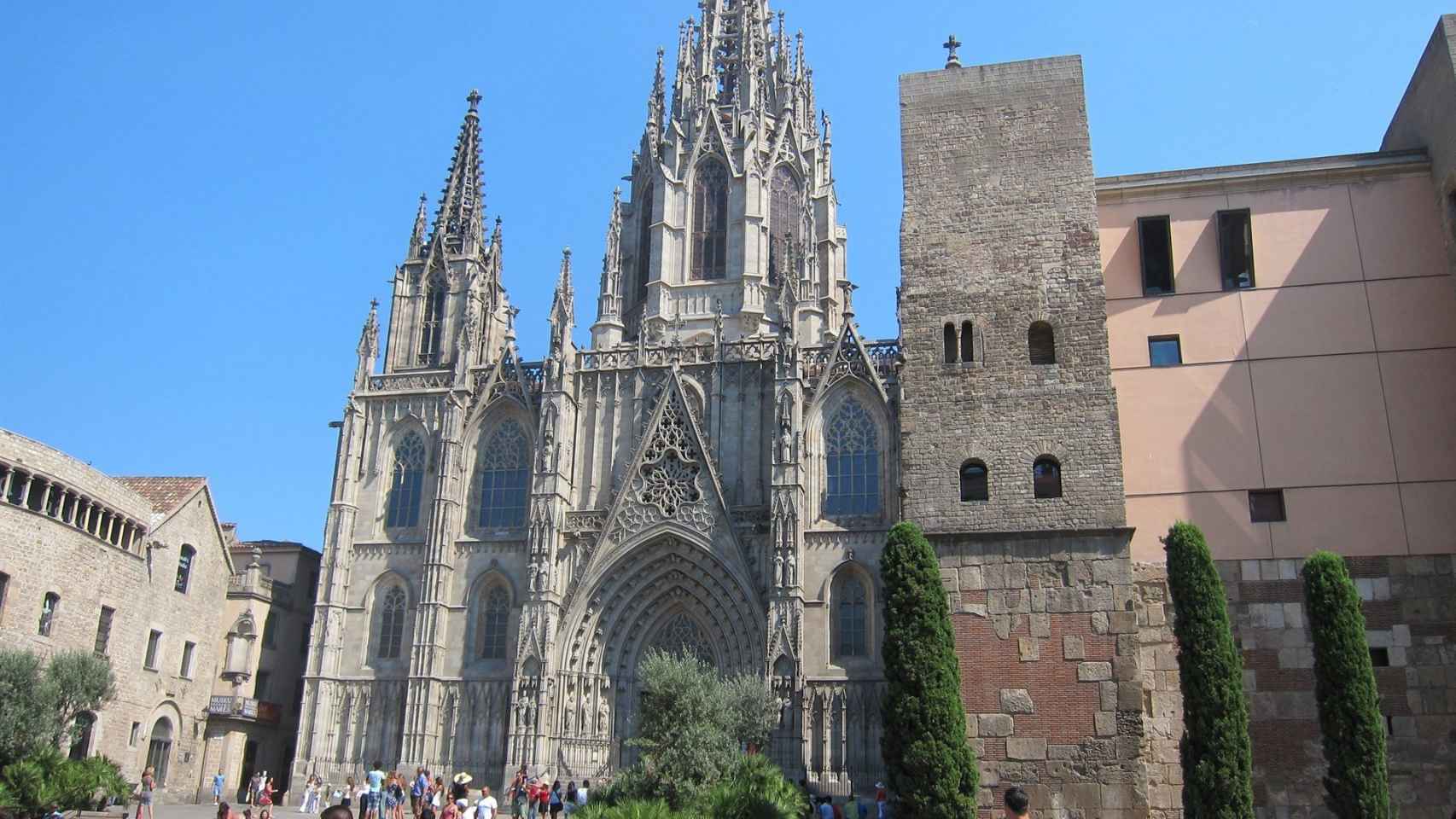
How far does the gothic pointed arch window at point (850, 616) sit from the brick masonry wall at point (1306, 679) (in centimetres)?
1369

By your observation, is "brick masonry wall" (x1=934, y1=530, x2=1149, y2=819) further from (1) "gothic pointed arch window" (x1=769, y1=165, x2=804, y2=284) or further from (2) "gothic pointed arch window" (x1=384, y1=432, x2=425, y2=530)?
(1) "gothic pointed arch window" (x1=769, y1=165, x2=804, y2=284)

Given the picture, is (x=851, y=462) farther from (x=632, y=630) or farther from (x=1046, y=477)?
(x=1046, y=477)

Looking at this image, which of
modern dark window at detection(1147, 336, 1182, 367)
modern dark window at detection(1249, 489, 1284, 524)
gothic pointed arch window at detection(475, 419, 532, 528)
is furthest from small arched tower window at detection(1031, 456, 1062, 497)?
gothic pointed arch window at detection(475, 419, 532, 528)

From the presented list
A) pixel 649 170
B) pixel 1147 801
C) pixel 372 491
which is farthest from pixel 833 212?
pixel 1147 801

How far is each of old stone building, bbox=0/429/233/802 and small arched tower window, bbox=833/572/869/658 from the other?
1896cm

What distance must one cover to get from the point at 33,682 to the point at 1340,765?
2438 cm

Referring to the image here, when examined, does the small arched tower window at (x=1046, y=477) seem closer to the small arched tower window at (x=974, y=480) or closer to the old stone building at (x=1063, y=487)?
the old stone building at (x=1063, y=487)

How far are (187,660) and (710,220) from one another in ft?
74.3

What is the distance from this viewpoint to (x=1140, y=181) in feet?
69.1

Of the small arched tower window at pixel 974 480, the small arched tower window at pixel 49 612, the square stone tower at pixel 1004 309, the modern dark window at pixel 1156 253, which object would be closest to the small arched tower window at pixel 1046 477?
the square stone tower at pixel 1004 309

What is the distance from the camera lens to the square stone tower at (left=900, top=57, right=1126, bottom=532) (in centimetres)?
1781

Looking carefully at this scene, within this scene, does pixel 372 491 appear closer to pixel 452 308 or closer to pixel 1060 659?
pixel 452 308

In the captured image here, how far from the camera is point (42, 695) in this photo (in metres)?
25.2

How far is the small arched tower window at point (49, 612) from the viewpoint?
29188 millimetres
